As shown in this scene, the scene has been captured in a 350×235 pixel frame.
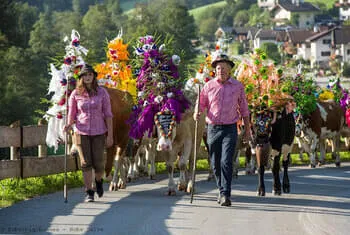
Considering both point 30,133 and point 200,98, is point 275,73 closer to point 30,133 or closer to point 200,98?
point 200,98

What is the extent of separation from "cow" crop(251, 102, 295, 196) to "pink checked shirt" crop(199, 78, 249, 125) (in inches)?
69.7

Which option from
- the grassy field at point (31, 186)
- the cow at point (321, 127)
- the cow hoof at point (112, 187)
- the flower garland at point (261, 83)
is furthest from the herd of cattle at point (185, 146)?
the cow at point (321, 127)

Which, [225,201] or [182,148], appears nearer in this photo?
[225,201]

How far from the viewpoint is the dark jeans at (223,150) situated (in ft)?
53.6

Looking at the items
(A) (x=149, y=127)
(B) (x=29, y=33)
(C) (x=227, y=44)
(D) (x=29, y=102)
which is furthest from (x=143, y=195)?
(B) (x=29, y=33)

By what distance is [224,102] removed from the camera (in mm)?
→ 16391

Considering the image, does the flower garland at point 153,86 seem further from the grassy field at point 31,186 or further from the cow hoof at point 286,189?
the cow hoof at point 286,189

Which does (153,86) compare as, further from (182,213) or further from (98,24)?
(98,24)

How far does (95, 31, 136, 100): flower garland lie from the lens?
20.8 metres

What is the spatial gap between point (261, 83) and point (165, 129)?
78.3 inches

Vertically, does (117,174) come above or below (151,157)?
below

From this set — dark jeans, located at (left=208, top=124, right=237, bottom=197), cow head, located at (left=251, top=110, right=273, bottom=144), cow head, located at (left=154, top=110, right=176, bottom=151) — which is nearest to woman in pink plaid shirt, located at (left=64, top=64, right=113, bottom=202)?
cow head, located at (left=154, top=110, right=176, bottom=151)

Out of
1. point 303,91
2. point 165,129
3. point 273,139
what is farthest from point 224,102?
point 303,91

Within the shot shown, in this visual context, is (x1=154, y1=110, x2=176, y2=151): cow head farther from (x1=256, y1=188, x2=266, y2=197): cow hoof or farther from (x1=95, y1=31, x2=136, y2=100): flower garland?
(x1=95, y1=31, x2=136, y2=100): flower garland
